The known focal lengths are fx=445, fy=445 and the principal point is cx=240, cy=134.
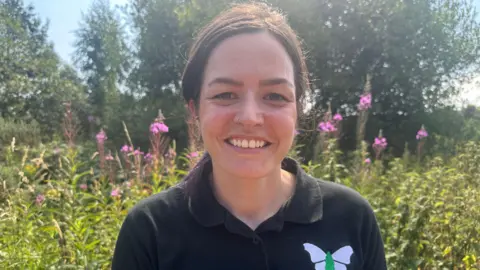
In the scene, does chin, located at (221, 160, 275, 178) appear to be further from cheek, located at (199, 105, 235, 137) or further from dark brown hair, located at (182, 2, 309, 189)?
dark brown hair, located at (182, 2, 309, 189)

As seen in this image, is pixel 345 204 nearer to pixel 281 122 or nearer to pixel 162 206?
pixel 281 122

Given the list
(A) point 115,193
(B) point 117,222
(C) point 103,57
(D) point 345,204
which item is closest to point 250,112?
(D) point 345,204

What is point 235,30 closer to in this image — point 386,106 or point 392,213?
point 392,213

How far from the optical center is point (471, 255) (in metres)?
2.69

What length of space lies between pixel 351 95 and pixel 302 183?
11.1 meters

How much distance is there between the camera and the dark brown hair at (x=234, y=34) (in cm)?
136

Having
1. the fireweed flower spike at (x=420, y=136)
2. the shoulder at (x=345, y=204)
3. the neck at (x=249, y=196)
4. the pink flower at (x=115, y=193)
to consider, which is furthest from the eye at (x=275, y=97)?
the fireweed flower spike at (x=420, y=136)

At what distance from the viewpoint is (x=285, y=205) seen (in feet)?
4.66

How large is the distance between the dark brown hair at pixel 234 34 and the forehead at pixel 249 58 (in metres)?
0.03

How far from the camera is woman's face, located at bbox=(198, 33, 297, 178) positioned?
1286 mm

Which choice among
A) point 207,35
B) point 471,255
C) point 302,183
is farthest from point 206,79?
point 471,255

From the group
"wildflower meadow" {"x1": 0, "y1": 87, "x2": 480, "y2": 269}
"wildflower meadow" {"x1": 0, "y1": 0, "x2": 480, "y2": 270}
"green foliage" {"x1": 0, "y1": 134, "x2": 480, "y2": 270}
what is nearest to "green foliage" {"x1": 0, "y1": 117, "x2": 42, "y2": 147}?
"wildflower meadow" {"x1": 0, "y1": 0, "x2": 480, "y2": 270}

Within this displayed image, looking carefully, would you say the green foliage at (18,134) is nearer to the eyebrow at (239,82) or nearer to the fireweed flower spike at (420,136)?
the fireweed flower spike at (420,136)

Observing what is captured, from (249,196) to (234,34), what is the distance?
51cm
